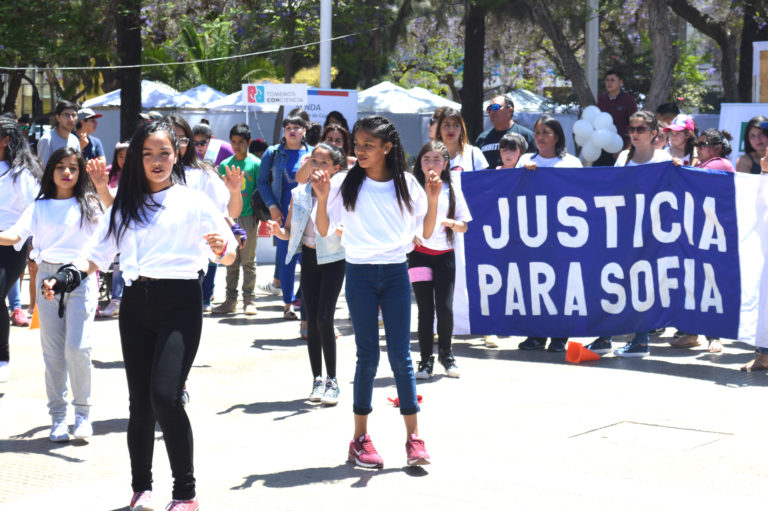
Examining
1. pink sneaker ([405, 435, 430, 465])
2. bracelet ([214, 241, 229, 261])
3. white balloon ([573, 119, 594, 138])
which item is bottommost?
pink sneaker ([405, 435, 430, 465])

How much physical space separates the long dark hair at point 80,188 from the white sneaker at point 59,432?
1.18 metres

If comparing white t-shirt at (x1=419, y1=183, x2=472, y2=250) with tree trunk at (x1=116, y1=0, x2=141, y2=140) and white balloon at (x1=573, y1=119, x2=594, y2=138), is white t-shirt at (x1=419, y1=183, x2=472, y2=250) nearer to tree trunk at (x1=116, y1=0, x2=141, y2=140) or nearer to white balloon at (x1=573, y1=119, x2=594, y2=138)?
white balloon at (x1=573, y1=119, x2=594, y2=138)

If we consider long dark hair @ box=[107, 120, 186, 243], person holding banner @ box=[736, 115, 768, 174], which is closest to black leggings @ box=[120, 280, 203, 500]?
long dark hair @ box=[107, 120, 186, 243]

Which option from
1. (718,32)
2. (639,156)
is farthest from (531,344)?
(718,32)

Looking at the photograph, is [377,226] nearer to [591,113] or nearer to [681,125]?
[681,125]

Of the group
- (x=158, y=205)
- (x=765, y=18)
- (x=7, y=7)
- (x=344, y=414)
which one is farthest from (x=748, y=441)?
(x=7, y=7)

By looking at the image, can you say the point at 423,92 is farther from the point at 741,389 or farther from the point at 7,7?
the point at 741,389

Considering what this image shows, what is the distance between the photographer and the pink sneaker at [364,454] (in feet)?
18.5

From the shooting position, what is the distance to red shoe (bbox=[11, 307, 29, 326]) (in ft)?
35.3

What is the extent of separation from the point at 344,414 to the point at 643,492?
7.68 ft

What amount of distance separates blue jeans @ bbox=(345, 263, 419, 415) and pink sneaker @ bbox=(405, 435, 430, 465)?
24 centimetres

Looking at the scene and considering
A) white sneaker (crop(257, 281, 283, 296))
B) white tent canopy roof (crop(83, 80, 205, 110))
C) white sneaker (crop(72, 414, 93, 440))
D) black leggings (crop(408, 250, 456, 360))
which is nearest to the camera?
white sneaker (crop(72, 414, 93, 440))

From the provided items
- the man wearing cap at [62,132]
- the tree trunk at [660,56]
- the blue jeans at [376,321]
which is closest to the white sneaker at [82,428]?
the blue jeans at [376,321]

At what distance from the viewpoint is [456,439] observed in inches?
246
